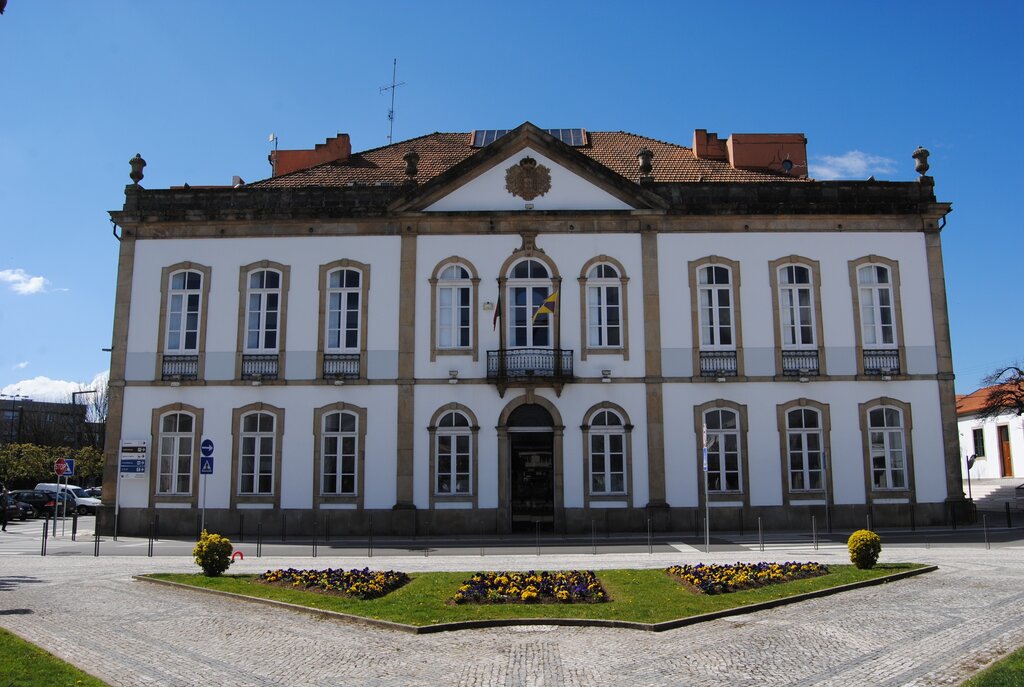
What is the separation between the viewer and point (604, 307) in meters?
26.6

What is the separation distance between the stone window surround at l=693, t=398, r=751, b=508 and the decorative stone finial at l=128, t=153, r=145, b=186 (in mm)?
19925

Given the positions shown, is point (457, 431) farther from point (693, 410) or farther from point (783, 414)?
point (783, 414)

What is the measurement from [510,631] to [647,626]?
1830 millimetres

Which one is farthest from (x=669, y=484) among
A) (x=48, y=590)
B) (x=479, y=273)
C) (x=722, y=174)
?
(x=48, y=590)

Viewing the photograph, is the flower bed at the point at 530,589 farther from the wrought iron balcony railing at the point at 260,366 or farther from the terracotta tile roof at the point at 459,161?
the terracotta tile roof at the point at 459,161

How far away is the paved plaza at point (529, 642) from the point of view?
9047mm

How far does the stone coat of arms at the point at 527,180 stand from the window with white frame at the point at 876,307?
10.6 metres

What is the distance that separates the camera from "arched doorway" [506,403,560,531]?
84.6ft

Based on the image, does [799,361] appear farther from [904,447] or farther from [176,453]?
[176,453]

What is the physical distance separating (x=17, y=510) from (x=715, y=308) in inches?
1251

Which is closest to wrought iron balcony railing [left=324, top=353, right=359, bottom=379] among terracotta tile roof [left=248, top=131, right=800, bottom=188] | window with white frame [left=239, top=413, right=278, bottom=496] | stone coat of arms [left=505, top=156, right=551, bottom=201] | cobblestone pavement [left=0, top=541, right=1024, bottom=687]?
window with white frame [left=239, top=413, right=278, bottom=496]

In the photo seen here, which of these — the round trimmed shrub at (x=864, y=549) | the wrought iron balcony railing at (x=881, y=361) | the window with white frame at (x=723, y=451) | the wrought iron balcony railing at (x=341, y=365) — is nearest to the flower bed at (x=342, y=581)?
the round trimmed shrub at (x=864, y=549)

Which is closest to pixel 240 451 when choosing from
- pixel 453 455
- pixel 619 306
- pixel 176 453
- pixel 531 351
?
pixel 176 453

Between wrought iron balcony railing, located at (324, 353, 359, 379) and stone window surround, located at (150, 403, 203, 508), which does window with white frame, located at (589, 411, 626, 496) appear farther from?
stone window surround, located at (150, 403, 203, 508)
